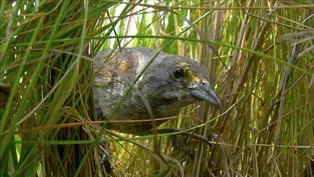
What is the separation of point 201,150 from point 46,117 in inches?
32.8

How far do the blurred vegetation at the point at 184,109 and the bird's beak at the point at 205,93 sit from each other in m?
0.06

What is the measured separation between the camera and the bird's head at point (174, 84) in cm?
217

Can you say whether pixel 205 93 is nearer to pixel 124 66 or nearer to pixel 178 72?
pixel 178 72

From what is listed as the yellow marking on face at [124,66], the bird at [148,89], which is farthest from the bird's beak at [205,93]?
the yellow marking on face at [124,66]

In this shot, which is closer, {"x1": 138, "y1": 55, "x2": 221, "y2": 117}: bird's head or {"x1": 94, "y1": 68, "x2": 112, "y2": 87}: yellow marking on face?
{"x1": 138, "y1": 55, "x2": 221, "y2": 117}: bird's head

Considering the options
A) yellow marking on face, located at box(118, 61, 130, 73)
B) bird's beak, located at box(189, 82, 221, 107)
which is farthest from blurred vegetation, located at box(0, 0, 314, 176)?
yellow marking on face, located at box(118, 61, 130, 73)

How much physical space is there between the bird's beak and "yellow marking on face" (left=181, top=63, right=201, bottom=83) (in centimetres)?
2

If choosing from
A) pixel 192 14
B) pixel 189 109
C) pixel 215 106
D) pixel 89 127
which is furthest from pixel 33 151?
pixel 192 14

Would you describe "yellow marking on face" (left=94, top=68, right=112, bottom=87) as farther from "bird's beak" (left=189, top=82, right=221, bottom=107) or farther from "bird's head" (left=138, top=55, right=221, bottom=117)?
"bird's beak" (left=189, top=82, right=221, bottom=107)

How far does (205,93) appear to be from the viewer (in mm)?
2084

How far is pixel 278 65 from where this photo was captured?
2104 mm

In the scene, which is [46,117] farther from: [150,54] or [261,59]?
[150,54]

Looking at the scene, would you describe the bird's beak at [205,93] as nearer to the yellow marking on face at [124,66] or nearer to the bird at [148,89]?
the bird at [148,89]

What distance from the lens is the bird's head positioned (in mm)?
2172
